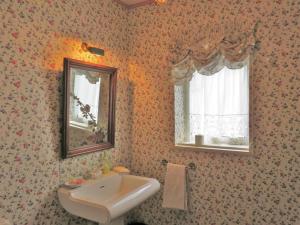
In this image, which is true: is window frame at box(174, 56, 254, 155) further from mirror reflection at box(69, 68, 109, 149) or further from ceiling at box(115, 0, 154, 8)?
ceiling at box(115, 0, 154, 8)

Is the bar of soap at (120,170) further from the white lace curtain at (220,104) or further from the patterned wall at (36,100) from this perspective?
the white lace curtain at (220,104)

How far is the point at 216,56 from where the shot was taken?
6.90ft

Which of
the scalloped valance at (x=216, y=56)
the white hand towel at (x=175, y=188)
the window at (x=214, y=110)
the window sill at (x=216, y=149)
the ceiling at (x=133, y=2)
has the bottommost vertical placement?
the white hand towel at (x=175, y=188)

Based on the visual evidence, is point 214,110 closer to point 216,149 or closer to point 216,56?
point 216,149

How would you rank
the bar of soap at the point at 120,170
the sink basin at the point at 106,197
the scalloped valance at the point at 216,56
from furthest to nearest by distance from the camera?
1. the bar of soap at the point at 120,170
2. the scalloped valance at the point at 216,56
3. the sink basin at the point at 106,197

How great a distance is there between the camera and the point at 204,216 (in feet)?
7.27

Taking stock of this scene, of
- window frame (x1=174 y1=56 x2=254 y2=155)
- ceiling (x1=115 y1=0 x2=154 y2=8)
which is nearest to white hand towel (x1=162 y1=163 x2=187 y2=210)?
window frame (x1=174 y1=56 x2=254 y2=155)

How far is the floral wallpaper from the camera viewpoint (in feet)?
5.26

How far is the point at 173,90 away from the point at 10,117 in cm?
142

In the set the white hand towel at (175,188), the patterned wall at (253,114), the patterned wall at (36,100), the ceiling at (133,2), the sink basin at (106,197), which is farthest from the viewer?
the ceiling at (133,2)

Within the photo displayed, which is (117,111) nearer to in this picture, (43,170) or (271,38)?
(43,170)

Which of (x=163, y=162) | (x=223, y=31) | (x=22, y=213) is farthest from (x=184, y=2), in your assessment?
(x=22, y=213)

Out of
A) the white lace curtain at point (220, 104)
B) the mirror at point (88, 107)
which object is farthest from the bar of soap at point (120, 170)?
the white lace curtain at point (220, 104)

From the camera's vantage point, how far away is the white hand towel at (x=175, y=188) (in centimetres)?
223
